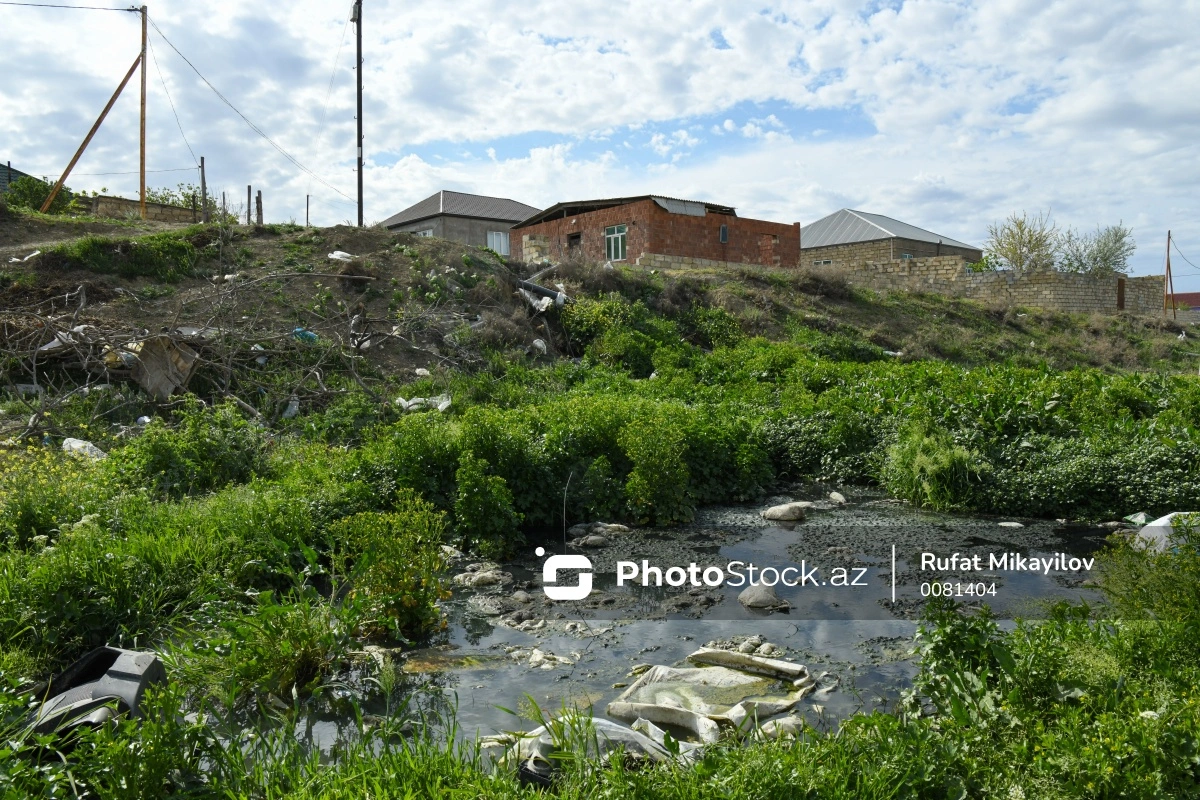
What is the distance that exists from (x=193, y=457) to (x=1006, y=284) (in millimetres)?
27346

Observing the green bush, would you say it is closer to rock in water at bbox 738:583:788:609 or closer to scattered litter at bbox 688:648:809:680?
rock in water at bbox 738:583:788:609

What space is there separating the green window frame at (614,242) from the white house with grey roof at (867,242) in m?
11.9

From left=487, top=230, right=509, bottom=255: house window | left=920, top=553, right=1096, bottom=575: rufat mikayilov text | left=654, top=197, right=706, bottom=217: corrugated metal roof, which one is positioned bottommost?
left=920, top=553, right=1096, bottom=575: rufat mikayilov text

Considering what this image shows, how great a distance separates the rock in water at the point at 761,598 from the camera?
6.00 metres

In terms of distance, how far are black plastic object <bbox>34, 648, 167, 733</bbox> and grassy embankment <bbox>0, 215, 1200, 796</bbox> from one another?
7.3 inches

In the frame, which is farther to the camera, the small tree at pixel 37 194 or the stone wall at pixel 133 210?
the small tree at pixel 37 194

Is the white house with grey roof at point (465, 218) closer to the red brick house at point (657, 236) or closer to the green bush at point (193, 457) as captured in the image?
the red brick house at point (657, 236)

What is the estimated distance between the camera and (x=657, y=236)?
82.6 feet

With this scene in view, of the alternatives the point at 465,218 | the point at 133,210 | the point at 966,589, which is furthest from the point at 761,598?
the point at 465,218

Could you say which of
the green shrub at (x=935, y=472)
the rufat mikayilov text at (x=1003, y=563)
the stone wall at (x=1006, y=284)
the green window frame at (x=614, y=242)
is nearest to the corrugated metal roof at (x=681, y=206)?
the green window frame at (x=614, y=242)

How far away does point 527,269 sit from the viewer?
19484 mm

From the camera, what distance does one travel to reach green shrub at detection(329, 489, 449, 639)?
504 centimetres

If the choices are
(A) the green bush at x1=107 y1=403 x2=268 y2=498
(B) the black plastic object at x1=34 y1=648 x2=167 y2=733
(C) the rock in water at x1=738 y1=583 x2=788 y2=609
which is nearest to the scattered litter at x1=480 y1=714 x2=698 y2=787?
(B) the black plastic object at x1=34 y1=648 x2=167 y2=733

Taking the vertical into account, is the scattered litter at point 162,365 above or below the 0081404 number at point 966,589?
above
